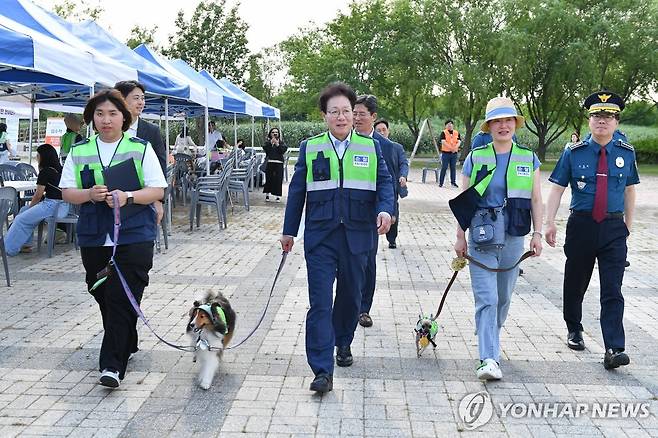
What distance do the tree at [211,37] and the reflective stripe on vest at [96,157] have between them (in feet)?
105

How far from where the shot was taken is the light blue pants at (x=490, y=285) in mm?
4402

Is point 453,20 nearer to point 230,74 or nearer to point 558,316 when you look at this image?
point 230,74

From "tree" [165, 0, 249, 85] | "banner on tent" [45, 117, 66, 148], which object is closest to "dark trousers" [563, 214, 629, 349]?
"banner on tent" [45, 117, 66, 148]

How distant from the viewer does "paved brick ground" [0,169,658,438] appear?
3.69m

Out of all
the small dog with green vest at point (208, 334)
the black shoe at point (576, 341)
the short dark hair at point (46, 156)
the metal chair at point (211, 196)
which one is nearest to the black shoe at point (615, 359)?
the black shoe at point (576, 341)

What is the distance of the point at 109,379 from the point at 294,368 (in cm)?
117

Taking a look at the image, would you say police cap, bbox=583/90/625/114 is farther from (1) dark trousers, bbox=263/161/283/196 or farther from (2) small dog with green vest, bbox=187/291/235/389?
(1) dark trousers, bbox=263/161/283/196

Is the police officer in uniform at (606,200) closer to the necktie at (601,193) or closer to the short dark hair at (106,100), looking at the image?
the necktie at (601,193)

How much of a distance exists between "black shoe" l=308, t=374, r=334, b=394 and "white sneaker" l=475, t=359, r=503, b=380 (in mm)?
977

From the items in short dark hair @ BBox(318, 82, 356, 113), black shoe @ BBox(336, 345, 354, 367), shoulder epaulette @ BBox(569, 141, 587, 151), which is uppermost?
short dark hair @ BBox(318, 82, 356, 113)

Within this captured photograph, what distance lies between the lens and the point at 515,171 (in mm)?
4434

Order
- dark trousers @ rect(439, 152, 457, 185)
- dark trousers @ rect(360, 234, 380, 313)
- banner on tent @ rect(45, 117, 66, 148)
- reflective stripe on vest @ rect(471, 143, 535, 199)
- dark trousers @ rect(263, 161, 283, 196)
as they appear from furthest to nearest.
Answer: banner on tent @ rect(45, 117, 66, 148) < dark trousers @ rect(439, 152, 457, 185) < dark trousers @ rect(263, 161, 283, 196) < dark trousers @ rect(360, 234, 380, 313) < reflective stripe on vest @ rect(471, 143, 535, 199)

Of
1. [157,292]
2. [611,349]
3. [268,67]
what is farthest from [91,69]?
[268,67]

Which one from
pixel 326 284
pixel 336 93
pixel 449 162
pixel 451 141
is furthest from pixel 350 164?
pixel 449 162
